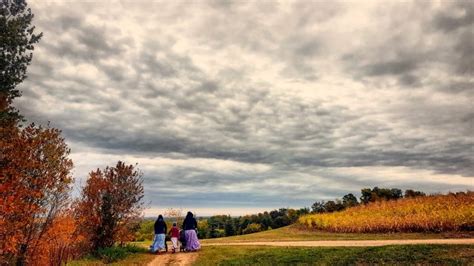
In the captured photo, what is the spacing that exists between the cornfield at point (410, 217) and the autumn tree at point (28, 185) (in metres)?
22.5

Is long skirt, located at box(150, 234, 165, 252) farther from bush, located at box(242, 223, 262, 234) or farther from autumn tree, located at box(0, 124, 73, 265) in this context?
bush, located at box(242, 223, 262, 234)

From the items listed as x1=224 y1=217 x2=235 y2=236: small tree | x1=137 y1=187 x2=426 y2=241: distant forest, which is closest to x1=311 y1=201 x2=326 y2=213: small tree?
x1=137 y1=187 x2=426 y2=241: distant forest

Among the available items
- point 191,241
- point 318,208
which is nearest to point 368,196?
point 318,208

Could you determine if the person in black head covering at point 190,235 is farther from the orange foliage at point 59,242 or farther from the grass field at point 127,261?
the orange foliage at point 59,242

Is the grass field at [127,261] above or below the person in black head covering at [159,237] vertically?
below

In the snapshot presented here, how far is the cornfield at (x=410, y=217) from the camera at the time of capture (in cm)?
2522

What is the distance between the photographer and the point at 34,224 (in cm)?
2944

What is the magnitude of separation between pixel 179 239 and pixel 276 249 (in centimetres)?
718

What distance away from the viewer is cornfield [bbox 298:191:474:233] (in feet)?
82.7

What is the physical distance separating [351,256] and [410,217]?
12.6m

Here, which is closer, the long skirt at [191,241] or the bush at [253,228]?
the long skirt at [191,241]

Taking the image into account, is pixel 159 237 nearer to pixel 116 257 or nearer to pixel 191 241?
pixel 191 241

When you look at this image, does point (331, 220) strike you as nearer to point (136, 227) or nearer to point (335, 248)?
point (335, 248)

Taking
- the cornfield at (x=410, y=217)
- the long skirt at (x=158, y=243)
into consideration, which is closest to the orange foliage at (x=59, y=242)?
the long skirt at (x=158, y=243)
